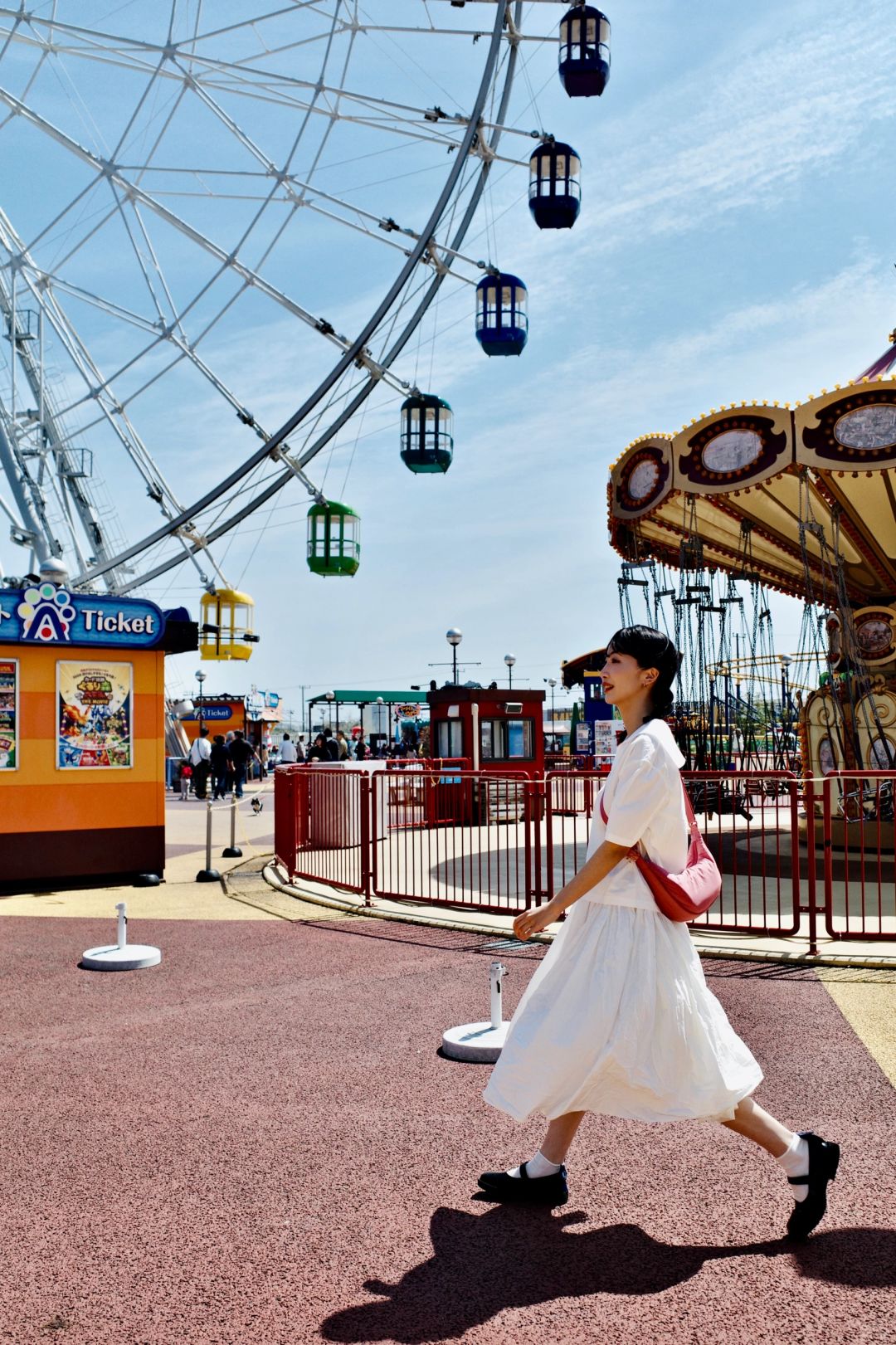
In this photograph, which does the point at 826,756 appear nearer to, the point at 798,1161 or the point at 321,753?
the point at 798,1161

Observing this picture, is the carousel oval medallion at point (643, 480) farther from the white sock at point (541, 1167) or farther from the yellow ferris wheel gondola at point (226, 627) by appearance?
the white sock at point (541, 1167)

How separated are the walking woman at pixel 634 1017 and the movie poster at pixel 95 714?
9.31m

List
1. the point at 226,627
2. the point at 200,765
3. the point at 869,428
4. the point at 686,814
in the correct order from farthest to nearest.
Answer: the point at 200,765 → the point at 226,627 → the point at 869,428 → the point at 686,814

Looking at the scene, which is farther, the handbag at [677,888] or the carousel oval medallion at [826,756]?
the carousel oval medallion at [826,756]

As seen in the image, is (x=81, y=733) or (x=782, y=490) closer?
(x=81, y=733)

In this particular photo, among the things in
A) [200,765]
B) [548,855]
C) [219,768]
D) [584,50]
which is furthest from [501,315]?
[200,765]

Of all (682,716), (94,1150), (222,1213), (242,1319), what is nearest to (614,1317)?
(242,1319)

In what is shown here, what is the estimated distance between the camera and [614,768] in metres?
3.51

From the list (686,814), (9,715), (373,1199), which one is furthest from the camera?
(9,715)

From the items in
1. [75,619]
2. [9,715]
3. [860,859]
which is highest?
[75,619]

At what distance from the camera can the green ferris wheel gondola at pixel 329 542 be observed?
705 inches

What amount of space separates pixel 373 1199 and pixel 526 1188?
1.71 feet

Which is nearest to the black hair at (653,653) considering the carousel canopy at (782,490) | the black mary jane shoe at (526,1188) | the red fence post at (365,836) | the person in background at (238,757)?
the black mary jane shoe at (526,1188)

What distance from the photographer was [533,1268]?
3275mm
